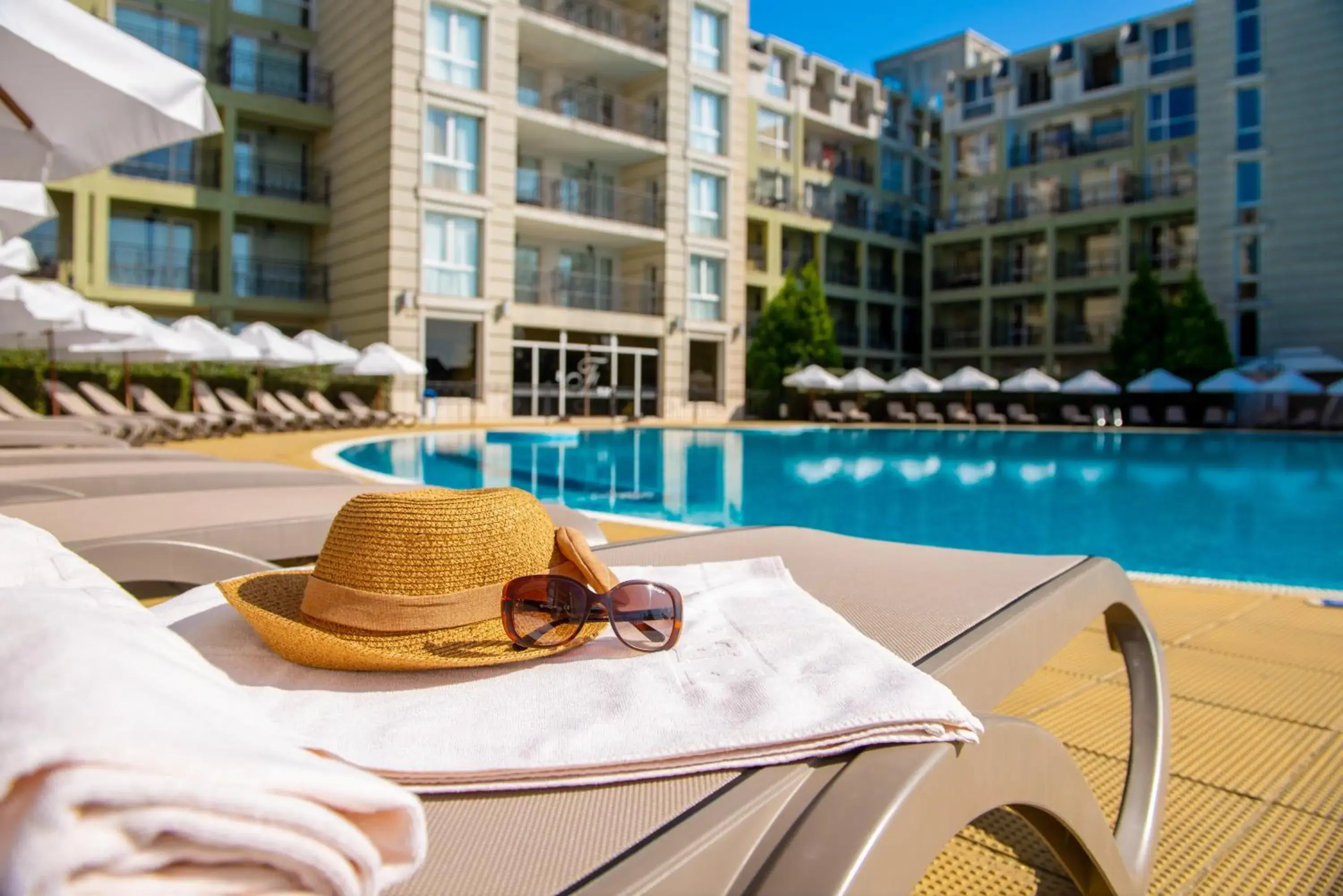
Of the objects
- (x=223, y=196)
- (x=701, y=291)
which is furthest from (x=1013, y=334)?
(x=223, y=196)

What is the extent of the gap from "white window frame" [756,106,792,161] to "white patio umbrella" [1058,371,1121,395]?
1398 cm

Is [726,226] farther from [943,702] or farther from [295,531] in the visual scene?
[943,702]

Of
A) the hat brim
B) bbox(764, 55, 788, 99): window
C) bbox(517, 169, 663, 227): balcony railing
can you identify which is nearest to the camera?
the hat brim

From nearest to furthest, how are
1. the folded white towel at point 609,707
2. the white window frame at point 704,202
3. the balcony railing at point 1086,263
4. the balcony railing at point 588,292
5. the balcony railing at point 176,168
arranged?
1. the folded white towel at point 609,707
2. the balcony railing at point 176,168
3. the balcony railing at point 588,292
4. the white window frame at point 704,202
5. the balcony railing at point 1086,263

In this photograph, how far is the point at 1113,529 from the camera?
26.7 feet

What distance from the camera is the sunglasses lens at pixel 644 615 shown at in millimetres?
1556

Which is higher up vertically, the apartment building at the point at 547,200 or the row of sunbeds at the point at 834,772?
the apartment building at the point at 547,200

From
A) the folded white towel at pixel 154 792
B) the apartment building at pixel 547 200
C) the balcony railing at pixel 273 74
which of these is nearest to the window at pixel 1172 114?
the apartment building at pixel 547 200

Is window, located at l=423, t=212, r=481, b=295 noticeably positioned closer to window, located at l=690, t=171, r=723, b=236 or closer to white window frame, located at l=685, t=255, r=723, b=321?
white window frame, located at l=685, t=255, r=723, b=321

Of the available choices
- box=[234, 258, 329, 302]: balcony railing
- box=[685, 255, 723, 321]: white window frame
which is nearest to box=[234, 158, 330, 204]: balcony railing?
box=[234, 258, 329, 302]: balcony railing

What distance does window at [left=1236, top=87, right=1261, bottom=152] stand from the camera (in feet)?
96.3

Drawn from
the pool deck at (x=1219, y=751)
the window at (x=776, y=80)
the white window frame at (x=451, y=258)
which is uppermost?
the window at (x=776, y=80)

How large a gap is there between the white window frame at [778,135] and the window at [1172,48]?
13.3 metres

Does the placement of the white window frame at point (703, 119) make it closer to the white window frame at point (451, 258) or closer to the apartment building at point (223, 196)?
the white window frame at point (451, 258)
